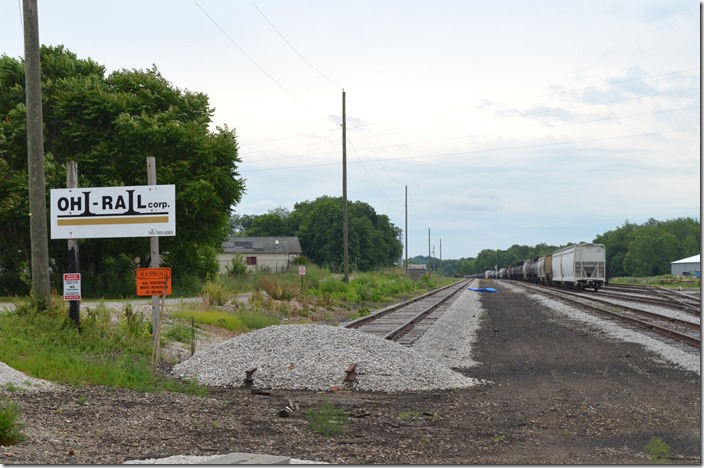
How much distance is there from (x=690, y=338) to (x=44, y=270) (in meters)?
14.3

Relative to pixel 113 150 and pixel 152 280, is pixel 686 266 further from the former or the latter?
pixel 152 280

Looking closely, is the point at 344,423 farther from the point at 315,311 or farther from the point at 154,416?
the point at 315,311

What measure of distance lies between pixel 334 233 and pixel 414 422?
114182mm

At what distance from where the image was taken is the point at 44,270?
48.3 ft

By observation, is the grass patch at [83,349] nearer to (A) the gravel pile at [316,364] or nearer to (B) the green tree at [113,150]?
(A) the gravel pile at [316,364]

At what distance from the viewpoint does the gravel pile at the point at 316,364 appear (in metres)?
12.6

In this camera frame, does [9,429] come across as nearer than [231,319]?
Yes

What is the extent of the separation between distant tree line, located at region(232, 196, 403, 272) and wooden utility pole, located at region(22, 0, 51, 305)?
9171cm

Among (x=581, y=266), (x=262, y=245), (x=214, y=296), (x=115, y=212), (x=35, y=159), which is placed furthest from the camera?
(x=262, y=245)

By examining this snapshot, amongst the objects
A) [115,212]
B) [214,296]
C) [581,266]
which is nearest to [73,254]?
[115,212]

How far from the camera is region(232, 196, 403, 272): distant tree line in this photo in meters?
123

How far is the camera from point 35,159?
48.7 ft

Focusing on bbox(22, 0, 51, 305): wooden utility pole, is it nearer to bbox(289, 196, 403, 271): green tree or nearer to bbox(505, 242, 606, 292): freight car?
bbox(505, 242, 606, 292): freight car

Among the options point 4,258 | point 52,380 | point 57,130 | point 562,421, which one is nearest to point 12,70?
point 57,130
